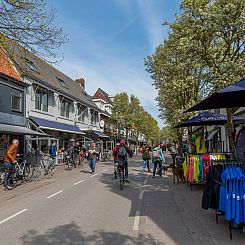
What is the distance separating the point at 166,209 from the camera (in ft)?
21.9

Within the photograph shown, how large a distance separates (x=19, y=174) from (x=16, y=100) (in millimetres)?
7891

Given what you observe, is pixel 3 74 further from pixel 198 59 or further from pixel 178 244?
pixel 178 244

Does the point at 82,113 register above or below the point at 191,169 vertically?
above

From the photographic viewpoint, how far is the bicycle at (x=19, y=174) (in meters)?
10.7

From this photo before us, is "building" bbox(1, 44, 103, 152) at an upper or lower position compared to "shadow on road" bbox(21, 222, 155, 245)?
upper

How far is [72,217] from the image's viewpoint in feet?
20.0

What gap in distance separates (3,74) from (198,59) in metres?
12.1

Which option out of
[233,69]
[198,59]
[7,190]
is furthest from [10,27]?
[233,69]

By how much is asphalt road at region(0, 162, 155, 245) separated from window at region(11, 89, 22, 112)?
9.82m

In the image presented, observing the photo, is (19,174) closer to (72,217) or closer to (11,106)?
(72,217)

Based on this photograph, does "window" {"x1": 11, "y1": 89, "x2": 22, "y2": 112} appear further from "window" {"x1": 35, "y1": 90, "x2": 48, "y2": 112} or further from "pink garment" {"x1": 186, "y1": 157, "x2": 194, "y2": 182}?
"pink garment" {"x1": 186, "y1": 157, "x2": 194, "y2": 182}

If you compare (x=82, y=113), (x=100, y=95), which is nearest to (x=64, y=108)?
(x=82, y=113)

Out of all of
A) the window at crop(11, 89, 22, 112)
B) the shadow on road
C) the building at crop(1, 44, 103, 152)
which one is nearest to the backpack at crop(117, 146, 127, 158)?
the shadow on road

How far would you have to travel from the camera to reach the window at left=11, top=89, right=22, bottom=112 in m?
17.5
